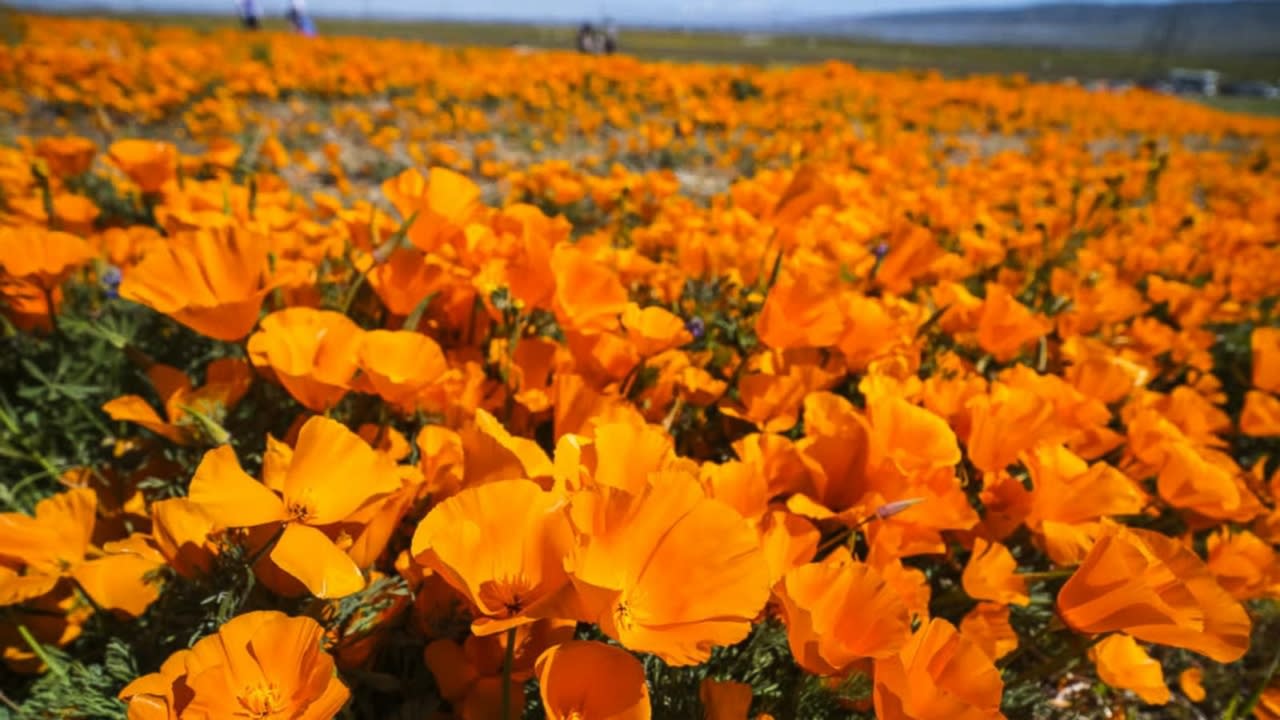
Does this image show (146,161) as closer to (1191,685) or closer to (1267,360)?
(1191,685)

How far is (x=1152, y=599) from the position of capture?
2.48 feet

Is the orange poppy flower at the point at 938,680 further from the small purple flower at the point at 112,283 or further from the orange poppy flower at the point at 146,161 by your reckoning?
the orange poppy flower at the point at 146,161

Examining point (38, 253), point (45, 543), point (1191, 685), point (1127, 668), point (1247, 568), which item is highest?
point (38, 253)

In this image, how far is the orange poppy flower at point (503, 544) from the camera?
67 cm

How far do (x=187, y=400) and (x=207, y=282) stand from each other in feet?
0.62

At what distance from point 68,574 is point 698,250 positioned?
4.75 ft

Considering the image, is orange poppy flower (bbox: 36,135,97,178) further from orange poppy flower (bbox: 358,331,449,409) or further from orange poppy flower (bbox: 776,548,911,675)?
orange poppy flower (bbox: 776,548,911,675)

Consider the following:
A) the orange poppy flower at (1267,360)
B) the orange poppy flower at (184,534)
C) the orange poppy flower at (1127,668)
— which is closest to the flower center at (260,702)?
the orange poppy flower at (184,534)

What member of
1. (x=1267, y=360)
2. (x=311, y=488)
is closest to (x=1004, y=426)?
(x=311, y=488)

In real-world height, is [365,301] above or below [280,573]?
above

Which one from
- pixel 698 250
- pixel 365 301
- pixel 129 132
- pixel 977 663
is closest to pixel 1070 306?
pixel 698 250

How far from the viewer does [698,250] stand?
1893 mm

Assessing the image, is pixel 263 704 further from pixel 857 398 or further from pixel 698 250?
pixel 698 250

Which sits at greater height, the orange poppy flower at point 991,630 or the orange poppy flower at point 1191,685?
the orange poppy flower at point 991,630
